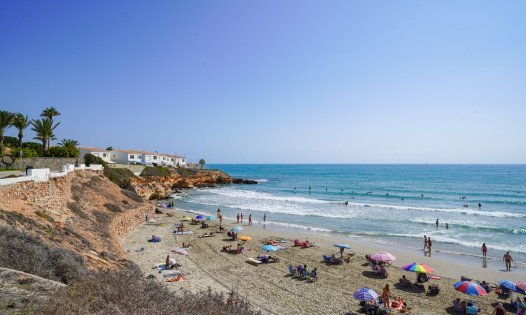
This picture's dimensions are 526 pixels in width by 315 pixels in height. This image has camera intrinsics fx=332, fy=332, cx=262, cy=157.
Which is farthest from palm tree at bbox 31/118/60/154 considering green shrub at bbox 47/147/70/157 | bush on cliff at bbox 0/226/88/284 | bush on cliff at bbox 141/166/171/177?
bush on cliff at bbox 0/226/88/284

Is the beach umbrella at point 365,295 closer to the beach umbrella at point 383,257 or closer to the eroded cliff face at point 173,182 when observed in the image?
the beach umbrella at point 383,257

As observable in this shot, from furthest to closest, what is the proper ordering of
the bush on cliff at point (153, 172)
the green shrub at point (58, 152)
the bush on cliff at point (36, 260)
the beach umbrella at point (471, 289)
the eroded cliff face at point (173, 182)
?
1. the bush on cliff at point (153, 172)
2. the eroded cliff face at point (173, 182)
3. the green shrub at point (58, 152)
4. the beach umbrella at point (471, 289)
5. the bush on cliff at point (36, 260)

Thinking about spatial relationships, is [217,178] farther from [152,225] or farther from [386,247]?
[386,247]

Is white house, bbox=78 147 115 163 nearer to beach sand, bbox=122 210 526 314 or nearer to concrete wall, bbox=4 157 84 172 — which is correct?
concrete wall, bbox=4 157 84 172

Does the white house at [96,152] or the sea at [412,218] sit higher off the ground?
the white house at [96,152]

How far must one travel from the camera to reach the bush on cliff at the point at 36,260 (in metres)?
7.48

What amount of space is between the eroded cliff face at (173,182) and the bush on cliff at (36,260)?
39.6 metres

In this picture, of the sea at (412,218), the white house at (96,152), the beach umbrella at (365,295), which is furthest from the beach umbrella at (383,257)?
the white house at (96,152)

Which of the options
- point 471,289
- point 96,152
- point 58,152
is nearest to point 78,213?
point 58,152

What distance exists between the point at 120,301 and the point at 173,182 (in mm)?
68382

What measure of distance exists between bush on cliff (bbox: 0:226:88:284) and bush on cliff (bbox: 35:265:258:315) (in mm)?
1830

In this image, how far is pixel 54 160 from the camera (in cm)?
3106

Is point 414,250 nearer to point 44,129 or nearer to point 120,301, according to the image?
point 120,301

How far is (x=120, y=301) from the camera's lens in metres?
5.33
